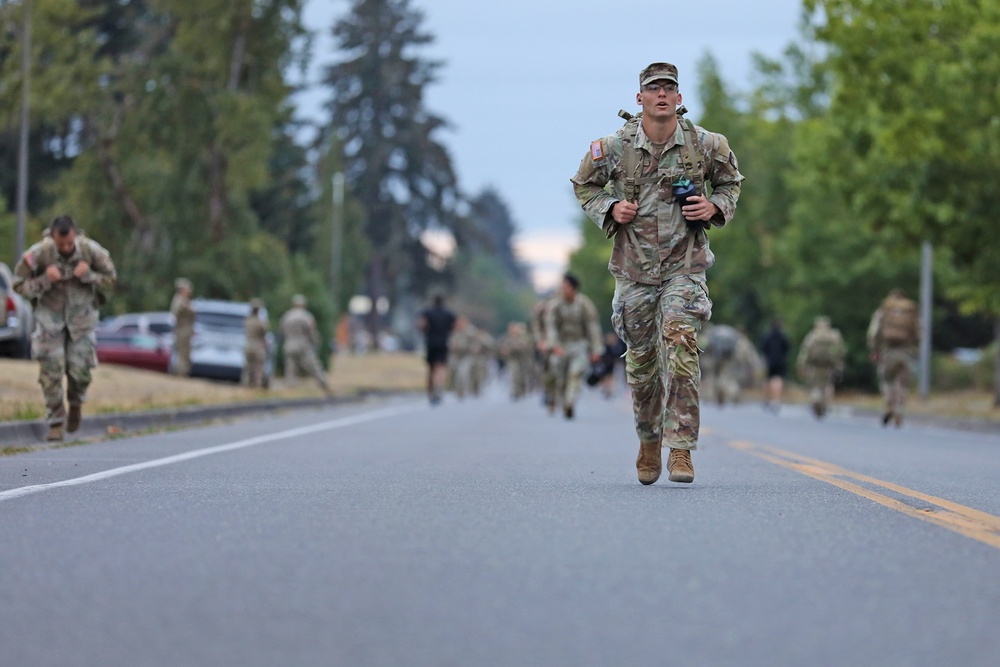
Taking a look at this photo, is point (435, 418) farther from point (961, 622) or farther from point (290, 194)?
point (290, 194)

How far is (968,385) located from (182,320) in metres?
27.5

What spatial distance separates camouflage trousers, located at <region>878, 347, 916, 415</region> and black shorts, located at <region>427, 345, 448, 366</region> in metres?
9.43

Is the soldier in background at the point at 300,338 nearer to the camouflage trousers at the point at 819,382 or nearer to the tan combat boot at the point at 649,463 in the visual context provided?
the camouflage trousers at the point at 819,382

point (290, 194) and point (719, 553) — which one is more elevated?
point (290, 194)

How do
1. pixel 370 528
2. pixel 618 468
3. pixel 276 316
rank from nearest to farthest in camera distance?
pixel 370 528 < pixel 618 468 < pixel 276 316

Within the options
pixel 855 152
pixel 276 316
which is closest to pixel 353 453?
pixel 855 152

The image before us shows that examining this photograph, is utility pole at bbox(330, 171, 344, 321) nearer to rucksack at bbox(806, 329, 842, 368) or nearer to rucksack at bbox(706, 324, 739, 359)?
rucksack at bbox(706, 324, 739, 359)

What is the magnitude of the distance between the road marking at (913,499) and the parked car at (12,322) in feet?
44.1

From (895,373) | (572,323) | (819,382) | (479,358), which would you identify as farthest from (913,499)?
(479,358)

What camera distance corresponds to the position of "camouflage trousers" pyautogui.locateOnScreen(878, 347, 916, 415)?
23.9 metres

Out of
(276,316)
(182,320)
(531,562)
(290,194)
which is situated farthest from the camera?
(290,194)

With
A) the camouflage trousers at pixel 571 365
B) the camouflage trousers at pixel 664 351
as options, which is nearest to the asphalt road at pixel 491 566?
the camouflage trousers at pixel 664 351

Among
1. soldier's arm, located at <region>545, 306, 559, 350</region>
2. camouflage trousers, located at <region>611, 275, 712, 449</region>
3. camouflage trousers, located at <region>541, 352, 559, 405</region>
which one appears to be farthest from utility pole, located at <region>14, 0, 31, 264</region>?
camouflage trousers, located at <region>611, 275, 712, 449</region>

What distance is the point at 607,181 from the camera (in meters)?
9.85
